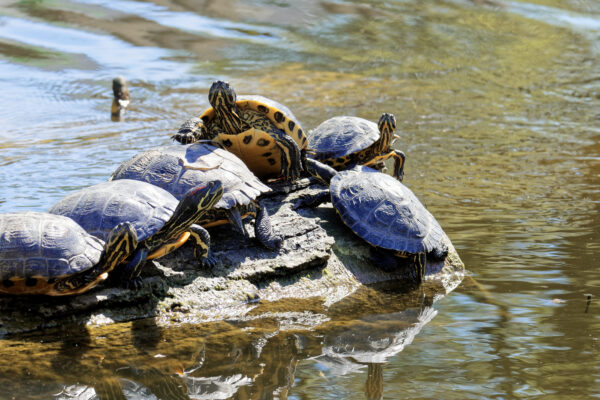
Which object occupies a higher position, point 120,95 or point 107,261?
point 107,261

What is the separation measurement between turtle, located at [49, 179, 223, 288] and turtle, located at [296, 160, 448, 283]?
4.24ft

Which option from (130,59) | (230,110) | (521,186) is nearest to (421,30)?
(130,59)

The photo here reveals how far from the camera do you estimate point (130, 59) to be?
14.1 m

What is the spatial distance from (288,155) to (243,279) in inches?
61.7

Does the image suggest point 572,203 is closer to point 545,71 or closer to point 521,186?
point 521,186

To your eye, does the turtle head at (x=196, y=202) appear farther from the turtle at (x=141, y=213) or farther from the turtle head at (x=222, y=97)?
the turtle head at (x=222, y=97)

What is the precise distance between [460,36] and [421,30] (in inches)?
38.6

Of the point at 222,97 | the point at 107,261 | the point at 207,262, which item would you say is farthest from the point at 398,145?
the point at 107,261

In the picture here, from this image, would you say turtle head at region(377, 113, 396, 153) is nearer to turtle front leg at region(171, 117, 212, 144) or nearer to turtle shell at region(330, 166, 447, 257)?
turtle shell at region(330, 166, 447, 257)

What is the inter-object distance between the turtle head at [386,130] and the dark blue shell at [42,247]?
3.62 m

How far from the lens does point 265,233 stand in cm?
483

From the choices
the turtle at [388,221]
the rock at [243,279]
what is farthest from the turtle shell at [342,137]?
the turtle at [388,221]

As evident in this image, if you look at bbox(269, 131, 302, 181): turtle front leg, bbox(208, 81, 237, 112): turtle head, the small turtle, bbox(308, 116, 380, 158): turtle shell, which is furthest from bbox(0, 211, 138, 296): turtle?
the small turtle

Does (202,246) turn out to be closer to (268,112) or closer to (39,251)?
(39,251)
